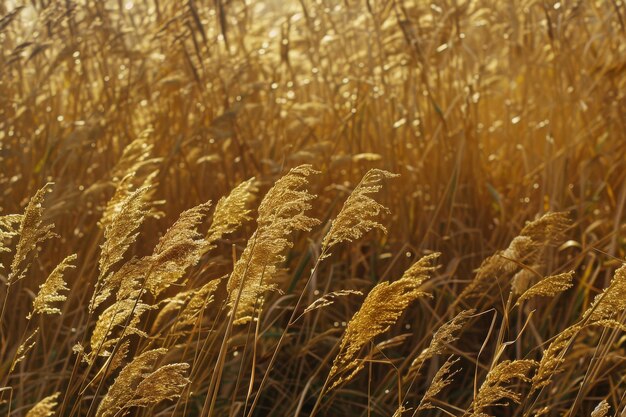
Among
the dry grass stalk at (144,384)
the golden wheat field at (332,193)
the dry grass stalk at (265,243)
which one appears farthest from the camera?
the golden wheat field at (332,193)

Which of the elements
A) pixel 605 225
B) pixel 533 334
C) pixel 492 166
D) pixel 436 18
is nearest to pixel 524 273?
pixel 533 334

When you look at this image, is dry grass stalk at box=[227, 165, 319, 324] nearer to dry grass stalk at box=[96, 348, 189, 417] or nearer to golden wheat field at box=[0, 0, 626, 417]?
dry grass stalk at box=[96, 348, 189, 417]

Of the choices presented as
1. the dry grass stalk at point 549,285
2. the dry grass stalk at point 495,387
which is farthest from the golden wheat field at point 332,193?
the dry grass stalk at point 495,387

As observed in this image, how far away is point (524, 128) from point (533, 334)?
0.99 metres

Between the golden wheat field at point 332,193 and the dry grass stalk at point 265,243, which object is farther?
the golden wheat field at point 332,193

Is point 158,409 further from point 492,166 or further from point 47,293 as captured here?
point 492,166

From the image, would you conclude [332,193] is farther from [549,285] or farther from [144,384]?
[144,384]

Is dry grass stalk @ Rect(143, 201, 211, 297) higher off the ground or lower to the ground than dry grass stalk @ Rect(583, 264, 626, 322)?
higher

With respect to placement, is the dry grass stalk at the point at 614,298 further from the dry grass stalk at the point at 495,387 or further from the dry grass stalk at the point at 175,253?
the dry grass stalk at the point at 175,253

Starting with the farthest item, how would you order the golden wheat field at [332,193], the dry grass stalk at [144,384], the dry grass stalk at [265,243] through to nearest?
the golden wheat field at [332,193] → the dry grass stalk at [265,243] → the dry grass stalk at [144,384]

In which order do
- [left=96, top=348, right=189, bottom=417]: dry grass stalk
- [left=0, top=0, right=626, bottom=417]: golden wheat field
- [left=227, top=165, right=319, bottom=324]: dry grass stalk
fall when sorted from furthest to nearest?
[left=0, top=0, right=626, bottom=417]: golden wheat field
[left=227, top=165, right=319, bottom=324]: dry grass stalk
[left=96, top=348, right=189, bottom=417]: dry grass stalk

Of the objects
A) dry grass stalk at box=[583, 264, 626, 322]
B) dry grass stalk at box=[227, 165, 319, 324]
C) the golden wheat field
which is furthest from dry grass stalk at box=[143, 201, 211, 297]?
dry grass stalk at box=[583, 264, 626, 322]

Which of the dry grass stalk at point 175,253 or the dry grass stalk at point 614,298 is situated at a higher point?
the dry grass stalk at point 175,253

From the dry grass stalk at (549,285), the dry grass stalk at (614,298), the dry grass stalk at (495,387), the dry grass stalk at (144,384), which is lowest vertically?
the dry grass stalk at (495,387)
